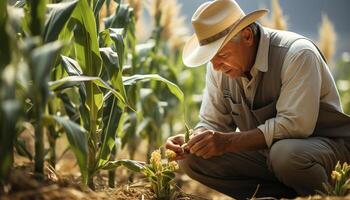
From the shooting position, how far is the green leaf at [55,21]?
6.49 feet

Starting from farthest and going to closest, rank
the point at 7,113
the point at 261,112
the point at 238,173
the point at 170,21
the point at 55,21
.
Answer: the point at 170,21
the point at 238,173
the point at 261,112
the point at 55,21
the point at 7,113

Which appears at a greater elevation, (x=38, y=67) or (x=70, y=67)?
(x=38, y=67)

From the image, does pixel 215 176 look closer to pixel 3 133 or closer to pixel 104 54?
pixel 104 54

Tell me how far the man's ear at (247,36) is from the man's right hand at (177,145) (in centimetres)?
54

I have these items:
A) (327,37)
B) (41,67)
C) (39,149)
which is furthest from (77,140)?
(327,37)

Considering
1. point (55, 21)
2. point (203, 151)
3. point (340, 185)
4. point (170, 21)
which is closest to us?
point (55, 21)

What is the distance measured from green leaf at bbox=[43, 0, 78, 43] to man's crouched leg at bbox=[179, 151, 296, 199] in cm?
104

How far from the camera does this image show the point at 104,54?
2318mm

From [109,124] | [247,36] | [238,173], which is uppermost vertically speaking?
[247,36]

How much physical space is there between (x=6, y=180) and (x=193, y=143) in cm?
99

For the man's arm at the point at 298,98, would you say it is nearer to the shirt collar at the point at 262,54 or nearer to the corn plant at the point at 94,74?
the shirt collar at the point at 262,54

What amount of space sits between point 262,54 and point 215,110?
1.41 feet

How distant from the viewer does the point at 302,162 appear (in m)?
2.46

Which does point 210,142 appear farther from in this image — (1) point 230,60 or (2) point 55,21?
(2) point 55,21
